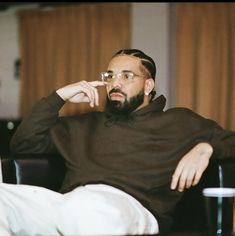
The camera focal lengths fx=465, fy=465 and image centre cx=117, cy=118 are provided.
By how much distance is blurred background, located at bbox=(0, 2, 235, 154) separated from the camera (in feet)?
11.2

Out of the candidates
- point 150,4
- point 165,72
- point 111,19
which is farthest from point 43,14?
point 165,72

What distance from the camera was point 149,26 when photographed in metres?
3.64

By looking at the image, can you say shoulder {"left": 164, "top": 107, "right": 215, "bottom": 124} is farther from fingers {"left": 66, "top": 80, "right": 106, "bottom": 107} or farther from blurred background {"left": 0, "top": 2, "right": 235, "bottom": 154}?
blurred background {"left": 0, "top": 2, "right": 235, "bottom": 154}

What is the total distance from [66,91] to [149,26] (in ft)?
6.36

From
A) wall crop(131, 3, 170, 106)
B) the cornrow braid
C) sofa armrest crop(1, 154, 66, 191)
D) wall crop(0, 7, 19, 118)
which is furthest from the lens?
wall crop(0, 7, 19, 118)

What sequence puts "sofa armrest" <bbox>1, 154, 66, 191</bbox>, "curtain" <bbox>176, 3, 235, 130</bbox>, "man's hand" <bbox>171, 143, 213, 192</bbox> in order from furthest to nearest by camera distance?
"curtain" <bbox>176, 3, 235, 130</bbox> < "sofa armrest" <bbox>1, 154, 66, 191</bbox> < "man's hand" <bbox>171, 143, 213, 192</bbox>

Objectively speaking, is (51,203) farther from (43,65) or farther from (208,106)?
(43,65)

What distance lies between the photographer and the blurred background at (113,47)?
11.2 ft

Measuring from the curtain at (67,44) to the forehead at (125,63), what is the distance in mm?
1919

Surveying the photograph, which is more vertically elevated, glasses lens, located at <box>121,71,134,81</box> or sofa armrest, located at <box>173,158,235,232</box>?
glasses lens, located at <box>121,71,134,81</box>

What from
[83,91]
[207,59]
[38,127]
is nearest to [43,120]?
[38,127]

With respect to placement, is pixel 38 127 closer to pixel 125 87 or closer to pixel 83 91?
pixel 83 91

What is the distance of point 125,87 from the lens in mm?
1852

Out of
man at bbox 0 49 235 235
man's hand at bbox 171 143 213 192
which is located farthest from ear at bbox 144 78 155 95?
man's hand at bbox 171 143 213 192
